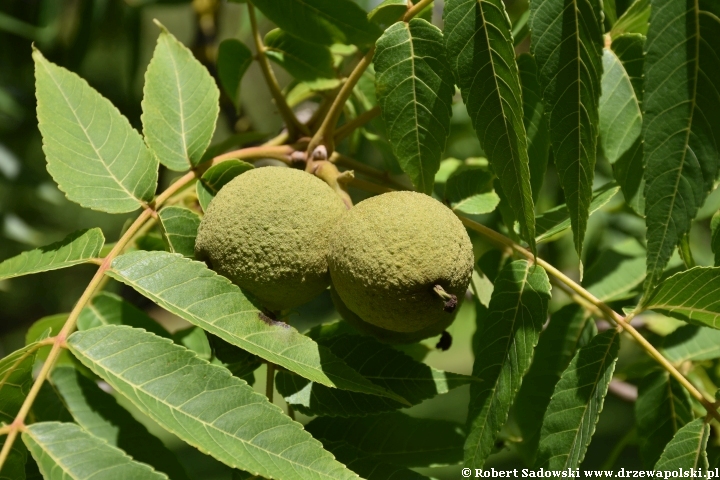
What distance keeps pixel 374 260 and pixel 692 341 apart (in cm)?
113

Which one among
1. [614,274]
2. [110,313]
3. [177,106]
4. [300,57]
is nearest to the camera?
[177,106]

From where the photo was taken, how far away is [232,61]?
2.13 metres

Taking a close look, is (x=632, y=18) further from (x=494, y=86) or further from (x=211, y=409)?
(x=211, y=409)

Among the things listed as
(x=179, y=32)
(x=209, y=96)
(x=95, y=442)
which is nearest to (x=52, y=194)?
(x=209, y=96)

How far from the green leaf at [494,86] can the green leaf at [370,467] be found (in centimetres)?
59

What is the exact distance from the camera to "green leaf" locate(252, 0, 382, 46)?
160 cm

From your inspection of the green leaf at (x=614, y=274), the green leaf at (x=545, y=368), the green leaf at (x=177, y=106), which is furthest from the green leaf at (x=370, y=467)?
the green leaf at (x=614, y=274)

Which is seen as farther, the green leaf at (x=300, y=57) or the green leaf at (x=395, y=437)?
the green leaf at (x=300, y=57)

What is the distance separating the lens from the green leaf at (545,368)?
174 centimetres

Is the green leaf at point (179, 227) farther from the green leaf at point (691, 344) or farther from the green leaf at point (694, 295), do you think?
the green leaf at point (691, 344)

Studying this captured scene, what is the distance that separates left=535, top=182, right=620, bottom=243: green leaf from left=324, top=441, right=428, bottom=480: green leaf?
654 mm

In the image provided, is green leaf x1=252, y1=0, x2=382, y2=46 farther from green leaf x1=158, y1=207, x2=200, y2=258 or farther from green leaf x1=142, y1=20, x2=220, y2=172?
green leaf x1=158, y1=207, x2=200, y2=258

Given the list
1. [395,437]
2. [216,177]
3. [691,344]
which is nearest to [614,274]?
[691,344]

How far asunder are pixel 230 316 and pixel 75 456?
37 cm
